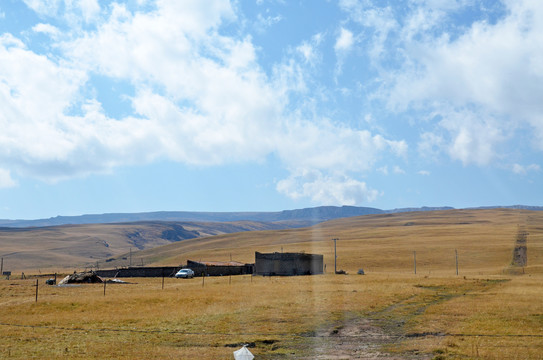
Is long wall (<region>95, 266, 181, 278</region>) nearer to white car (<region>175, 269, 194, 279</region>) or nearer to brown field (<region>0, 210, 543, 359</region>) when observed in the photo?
white car (<region>175, 269, 194, 279</region>)

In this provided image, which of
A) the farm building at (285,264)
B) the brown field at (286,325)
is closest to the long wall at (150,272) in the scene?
the farm building at (285,264)

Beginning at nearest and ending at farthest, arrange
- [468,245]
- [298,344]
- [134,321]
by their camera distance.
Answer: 1. [298,344]
2. [134,321]
3. [468,245]

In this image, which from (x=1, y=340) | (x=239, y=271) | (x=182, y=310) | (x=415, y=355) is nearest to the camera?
(x=415, y=355)

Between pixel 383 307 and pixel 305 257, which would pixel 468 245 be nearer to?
pixel 305 257

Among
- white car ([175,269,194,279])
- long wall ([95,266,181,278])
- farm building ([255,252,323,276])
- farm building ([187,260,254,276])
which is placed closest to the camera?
white car ([175,269,194,279])

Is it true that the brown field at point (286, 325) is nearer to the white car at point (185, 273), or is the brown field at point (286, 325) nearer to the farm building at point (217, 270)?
the white car at point (185, 273)

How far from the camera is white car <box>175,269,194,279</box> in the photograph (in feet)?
247

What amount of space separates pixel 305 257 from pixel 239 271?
13.0 m

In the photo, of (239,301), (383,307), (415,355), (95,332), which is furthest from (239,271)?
(415,355)

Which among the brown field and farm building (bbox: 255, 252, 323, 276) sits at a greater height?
farm building (bbox: 255, 252, 323, 276)

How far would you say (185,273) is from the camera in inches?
2977

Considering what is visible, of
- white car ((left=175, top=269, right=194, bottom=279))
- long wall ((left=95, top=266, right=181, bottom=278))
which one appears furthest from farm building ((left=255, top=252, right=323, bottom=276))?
long wall ((left=95, top=266, right=181, bottom=278))

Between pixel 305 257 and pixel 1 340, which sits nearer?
pixel 1 340

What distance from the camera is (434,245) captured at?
117812mm
